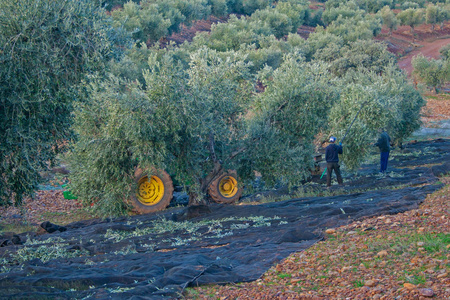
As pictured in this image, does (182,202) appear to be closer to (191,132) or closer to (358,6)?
(191,132)

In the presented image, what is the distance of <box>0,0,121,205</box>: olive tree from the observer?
6.62 meters

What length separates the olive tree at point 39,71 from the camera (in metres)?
6.62

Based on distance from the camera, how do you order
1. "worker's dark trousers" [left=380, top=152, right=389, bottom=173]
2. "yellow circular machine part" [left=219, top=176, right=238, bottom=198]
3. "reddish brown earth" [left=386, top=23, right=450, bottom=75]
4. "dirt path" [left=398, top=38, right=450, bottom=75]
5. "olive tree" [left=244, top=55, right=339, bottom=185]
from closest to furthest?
"olive tree" [left=244, top=55, right=339, bottom=185] < "yellow circular machine part" [left=219, top=176, right=238, bottom=198] < "worker's dark trousers" [left=380, top=152, right=389, bottom=173] < "dirt path" [left=398, top=38, right=450, bottom=75] < "reddish brown earth" [left=386, top=23, right=450, bottom=75]

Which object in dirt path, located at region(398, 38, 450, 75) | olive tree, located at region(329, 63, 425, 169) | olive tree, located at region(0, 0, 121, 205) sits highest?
dirt path, located at region(398, 38, 450, 75)

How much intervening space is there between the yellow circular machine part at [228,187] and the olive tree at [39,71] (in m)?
7.63

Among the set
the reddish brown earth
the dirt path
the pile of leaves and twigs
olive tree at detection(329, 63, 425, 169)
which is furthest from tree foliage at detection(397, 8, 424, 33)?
the pile of leaves and twigs

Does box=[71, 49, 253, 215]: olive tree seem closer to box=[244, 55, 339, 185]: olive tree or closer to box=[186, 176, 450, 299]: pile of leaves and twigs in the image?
box=[244, 55, 339, 185]: olive tree

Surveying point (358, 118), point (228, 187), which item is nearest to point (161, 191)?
point (228, 187)

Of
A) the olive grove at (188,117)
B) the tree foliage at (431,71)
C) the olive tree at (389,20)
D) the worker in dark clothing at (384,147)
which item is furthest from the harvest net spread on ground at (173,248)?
the olive tree at (389,20)

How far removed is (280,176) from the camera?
13.6 m

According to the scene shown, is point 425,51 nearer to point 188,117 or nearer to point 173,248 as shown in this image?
point 188,117

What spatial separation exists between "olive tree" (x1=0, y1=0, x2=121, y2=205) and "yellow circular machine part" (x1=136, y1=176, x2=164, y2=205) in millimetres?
6749

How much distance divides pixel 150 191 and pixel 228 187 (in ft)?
8.09

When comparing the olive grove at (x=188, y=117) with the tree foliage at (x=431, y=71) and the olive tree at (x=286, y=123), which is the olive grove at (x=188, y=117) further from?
the tree foliage at (x=431, y=71)
